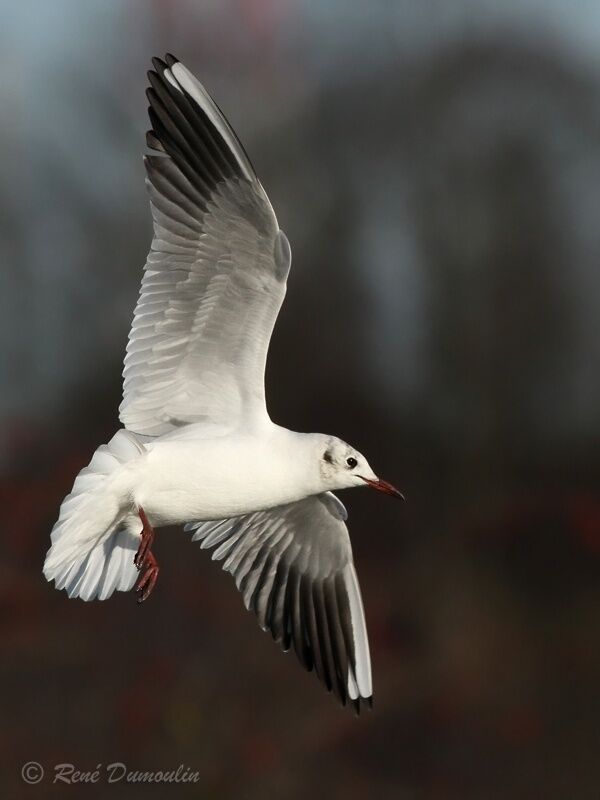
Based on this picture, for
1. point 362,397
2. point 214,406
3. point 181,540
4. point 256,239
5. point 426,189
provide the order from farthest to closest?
1. point 426,189
2. point 362,397
3. point 181,540
4. point 214,406
5. point 256,239

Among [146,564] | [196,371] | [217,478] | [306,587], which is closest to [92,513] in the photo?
[146,564]

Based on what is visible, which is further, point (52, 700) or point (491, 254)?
point (491, 254)

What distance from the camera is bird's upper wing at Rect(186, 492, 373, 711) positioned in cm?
415

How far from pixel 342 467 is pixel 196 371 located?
1.42 feet

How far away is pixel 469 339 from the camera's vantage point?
9.00 meters

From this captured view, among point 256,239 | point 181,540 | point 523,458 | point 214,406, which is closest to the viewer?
point 256,239

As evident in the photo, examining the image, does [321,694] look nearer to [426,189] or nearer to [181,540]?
[181,540]

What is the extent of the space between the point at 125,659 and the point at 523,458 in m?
2.66

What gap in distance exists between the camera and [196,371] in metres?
3.71

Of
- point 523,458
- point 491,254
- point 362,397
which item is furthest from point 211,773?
point 491,254

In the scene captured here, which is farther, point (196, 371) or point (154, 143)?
point (196, 371)

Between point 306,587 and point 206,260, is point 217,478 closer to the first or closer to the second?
point 206,260

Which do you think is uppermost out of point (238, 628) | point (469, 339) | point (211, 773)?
point (469, 339)

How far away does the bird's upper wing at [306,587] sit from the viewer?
4146 millimetres
